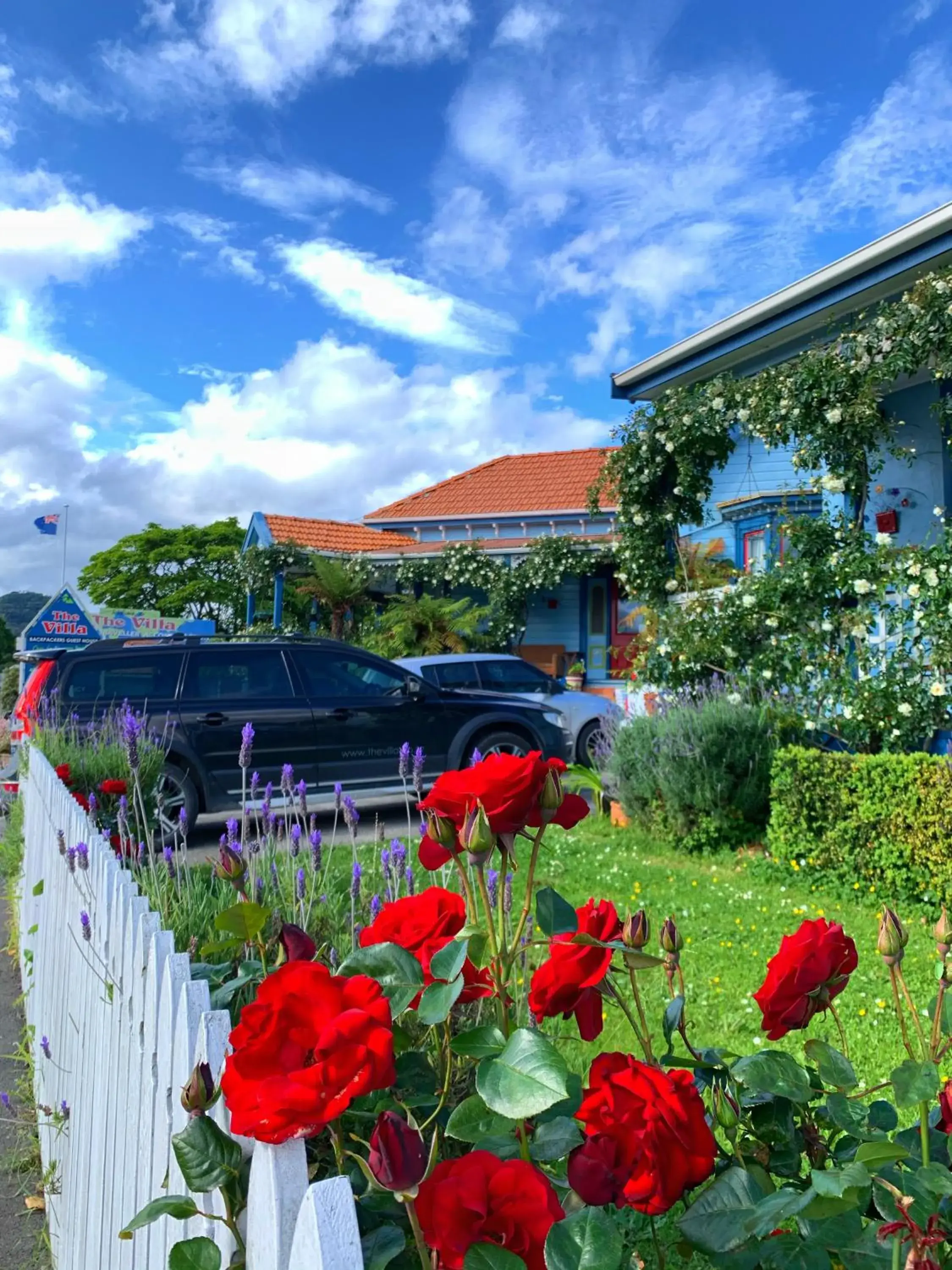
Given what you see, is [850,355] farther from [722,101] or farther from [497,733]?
[497,733]

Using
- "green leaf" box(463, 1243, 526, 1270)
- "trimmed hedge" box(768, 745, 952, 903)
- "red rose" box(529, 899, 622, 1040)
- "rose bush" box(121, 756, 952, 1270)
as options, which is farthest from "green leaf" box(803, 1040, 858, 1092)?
"trimmed hedge" box(768, 745, 952, 903)

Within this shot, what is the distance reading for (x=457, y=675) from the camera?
12672mm

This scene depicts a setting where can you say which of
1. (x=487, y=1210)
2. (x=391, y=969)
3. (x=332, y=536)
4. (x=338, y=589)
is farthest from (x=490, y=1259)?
(x=332, y=536)

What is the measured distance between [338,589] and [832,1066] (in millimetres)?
21098

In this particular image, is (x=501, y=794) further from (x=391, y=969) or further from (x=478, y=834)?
(x=391, y=969)

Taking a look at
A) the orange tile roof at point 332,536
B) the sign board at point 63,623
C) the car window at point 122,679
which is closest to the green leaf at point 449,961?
the car window at point 122,679

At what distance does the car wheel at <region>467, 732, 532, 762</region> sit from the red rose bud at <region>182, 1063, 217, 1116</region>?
8969mm

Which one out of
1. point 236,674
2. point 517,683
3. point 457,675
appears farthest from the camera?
point 517,683

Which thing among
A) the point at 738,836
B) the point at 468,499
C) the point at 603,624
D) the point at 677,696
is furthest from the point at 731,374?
the point at 468,499

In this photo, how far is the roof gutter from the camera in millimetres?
8164

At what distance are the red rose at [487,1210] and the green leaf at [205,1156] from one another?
0.37 m

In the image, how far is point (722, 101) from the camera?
7.99m

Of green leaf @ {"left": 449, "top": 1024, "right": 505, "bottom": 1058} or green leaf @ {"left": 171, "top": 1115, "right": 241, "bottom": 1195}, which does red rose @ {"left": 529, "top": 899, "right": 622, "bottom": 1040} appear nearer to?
green leaf @ {"left": 449, "top": 1024, "right": 505, "bottom": 1058}

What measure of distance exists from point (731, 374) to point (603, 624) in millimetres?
12079
